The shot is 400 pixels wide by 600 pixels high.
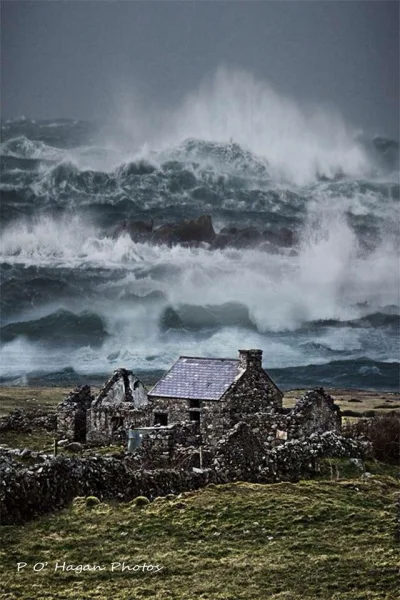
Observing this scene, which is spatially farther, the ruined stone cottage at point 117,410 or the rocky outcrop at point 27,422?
the rocky outcrop at point 27,422

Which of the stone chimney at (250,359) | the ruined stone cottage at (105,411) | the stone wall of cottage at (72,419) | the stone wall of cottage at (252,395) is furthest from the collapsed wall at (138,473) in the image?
the stone wall of cottage at (72,419)

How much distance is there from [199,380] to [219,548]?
32.5ft

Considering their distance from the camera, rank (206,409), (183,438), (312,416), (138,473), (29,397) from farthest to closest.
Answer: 1. (29,397)
2. (206,409)
3. (312,416)
4. (183,438)
5. (138,473)

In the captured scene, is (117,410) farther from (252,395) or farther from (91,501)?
(91,501)

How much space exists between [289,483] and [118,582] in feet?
15.3

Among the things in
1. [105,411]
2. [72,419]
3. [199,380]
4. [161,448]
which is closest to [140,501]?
[161,448]

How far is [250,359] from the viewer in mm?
17797

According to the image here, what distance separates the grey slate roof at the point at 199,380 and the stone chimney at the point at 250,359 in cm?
19

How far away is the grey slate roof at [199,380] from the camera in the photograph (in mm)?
17656

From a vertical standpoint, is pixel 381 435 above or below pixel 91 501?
below

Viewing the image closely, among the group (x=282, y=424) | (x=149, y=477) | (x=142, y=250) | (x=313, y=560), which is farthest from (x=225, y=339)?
(x=313, y=560)

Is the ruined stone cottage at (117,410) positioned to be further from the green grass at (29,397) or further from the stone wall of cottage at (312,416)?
the green grass at (29,397)

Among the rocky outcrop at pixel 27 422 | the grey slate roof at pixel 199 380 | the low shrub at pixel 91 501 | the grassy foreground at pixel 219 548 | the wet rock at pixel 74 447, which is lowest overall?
the grassy foreground at pixel 219 548

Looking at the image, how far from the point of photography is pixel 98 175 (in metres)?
38.1
